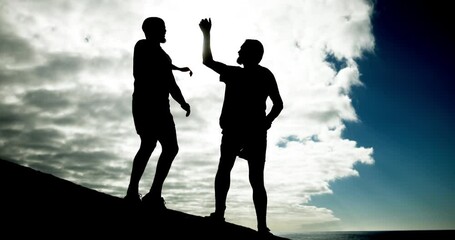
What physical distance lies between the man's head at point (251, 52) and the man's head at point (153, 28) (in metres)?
1.45

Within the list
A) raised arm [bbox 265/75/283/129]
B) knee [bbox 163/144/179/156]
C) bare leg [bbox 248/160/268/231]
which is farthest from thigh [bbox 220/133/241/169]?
knee [bbox 163/144/179/156]

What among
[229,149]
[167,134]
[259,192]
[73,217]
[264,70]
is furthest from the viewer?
[264,70]

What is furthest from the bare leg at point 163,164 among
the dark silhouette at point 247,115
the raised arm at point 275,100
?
the raised arm at point 275,100

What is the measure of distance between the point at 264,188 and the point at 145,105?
241 centimetres

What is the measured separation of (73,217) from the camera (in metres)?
3.43

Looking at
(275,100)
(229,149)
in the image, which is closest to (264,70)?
(275,100)

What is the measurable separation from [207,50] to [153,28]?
1.09m

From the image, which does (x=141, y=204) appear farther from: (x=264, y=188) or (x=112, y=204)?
(x=264, y=188)

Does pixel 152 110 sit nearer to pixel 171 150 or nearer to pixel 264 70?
pixel 171 150

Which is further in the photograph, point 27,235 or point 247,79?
point 247,79

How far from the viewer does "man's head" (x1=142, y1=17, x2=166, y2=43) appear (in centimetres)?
545

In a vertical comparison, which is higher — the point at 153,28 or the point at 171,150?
the point at 153,28

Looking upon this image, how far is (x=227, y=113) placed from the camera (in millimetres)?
5215

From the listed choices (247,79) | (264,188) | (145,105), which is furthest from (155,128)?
(264,188)
